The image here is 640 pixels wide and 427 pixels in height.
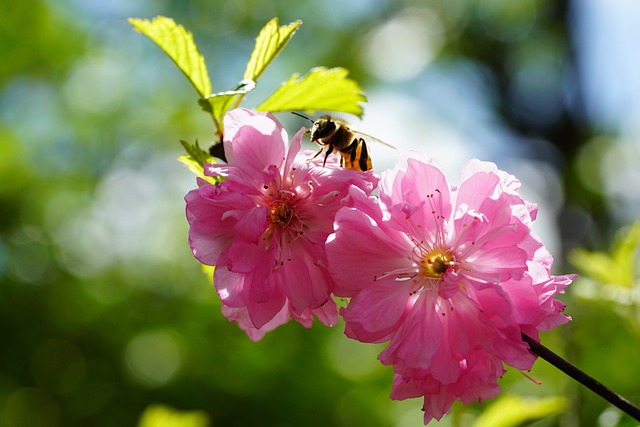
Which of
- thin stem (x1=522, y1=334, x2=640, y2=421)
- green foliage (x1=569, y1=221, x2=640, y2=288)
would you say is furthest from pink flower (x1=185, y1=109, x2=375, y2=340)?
green foliage (x1=569, y1=221, x2=640, y2=288)

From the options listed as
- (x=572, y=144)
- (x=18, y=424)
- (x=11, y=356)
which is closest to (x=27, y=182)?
(x=11, y=356)

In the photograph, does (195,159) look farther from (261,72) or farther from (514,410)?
(514,410)

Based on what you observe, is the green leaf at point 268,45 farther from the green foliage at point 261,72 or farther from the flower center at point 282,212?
the flower center at point 282,212

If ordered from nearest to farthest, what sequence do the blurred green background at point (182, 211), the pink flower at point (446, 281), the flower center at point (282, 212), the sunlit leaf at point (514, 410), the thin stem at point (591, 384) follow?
the thin stem at point (591, 384) < the pink flower at point (446, 281) < the flower center at point (282, 212) < the sunlit leaf at point (514, 410) < the blurred green background at point (182, 211)

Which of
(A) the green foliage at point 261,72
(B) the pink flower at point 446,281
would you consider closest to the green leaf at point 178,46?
(A) the green foliage at point 261,72

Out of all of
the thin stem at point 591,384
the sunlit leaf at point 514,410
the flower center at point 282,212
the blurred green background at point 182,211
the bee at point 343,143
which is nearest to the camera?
the thin stem at point 591,384

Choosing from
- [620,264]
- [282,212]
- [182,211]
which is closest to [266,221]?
[282,212]

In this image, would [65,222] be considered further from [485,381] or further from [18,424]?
[485,381]
